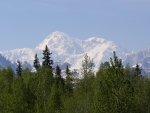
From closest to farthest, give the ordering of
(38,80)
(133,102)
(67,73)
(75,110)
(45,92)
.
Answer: (133,102) → (75,110) → (45,92) → (38,80) → (67,73)

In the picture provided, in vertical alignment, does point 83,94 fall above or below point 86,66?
below

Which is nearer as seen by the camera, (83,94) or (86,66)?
(83,94)

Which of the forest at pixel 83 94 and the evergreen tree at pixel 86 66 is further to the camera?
the evergreen tree at pixel 86 66

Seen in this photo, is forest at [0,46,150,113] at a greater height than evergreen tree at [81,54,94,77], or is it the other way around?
evergreen tree at [81,54,94,77]

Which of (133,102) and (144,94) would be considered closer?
(133,102)

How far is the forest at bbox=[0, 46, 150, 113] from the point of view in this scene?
42219 mm

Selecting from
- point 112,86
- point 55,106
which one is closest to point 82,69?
point 55,106

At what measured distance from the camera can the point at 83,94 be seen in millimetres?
94938

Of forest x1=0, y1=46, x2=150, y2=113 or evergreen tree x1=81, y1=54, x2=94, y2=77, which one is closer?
forest x1=0, y1=46, x2=150, y2=113

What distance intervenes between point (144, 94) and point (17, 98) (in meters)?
37.5

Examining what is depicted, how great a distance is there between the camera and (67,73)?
149750mm

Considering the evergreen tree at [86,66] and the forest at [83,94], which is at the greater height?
the evergreen tree at [86,66]

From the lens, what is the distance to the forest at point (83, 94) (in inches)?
1662

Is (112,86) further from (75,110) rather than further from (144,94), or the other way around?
(144,94)
